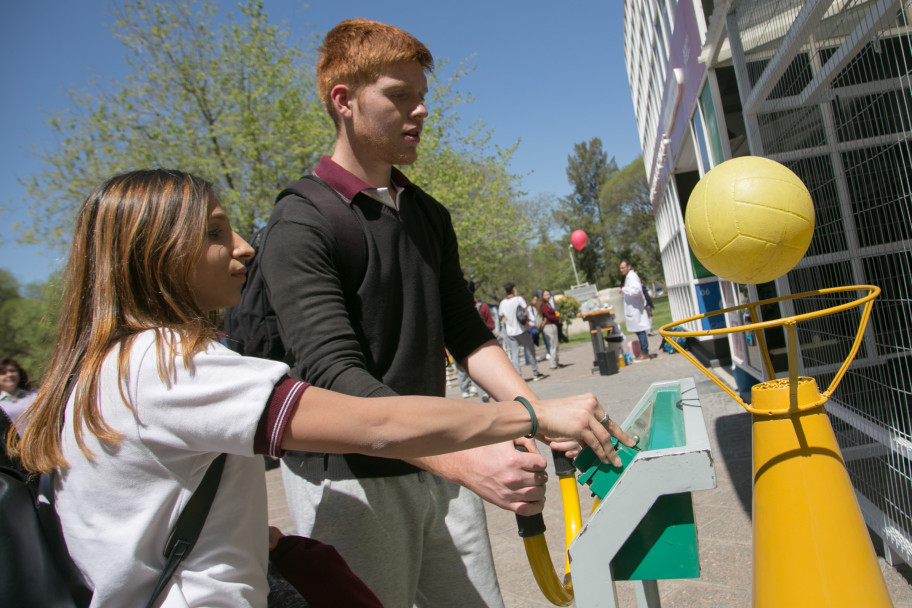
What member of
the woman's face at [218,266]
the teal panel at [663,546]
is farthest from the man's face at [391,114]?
the teal panel at [663,546]

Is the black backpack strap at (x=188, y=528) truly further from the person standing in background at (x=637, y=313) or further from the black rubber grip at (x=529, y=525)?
the person standing in background at (x=637, y=313)

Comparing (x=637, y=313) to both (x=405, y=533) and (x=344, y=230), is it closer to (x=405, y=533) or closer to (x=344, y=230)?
(x=405, y=533)

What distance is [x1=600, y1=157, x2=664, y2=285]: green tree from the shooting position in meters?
54.8

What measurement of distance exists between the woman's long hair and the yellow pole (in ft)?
4.59

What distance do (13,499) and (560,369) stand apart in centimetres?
1362

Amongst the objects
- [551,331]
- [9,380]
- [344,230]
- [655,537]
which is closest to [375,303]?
[344,230]

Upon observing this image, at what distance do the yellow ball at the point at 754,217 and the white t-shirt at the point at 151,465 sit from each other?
1212mm

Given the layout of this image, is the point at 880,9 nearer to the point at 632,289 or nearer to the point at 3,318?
the point at 632,289

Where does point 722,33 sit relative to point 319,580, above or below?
above

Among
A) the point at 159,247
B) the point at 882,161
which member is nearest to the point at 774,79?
the point at 882,161

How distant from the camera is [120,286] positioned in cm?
132

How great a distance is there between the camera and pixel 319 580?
145 cm

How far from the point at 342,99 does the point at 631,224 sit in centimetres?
6036

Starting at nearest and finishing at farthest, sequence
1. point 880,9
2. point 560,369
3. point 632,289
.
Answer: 1. point 880,9
2. point 632,289
3. point 560,369
